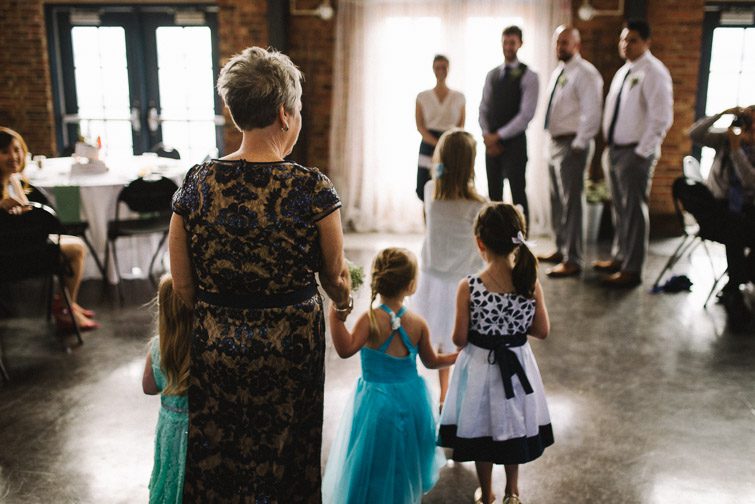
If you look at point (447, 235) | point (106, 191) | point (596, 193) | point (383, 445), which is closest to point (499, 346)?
point (383, 445)

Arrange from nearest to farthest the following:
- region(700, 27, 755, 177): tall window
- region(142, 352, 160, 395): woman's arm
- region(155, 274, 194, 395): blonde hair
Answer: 1. region(155, 274, 194, 395): blonde hair
2. region(142, 352, 160, 395): woman's arm
3. region(700, 27, 755, 177): tall window

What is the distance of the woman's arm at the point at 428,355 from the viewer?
2688 mm

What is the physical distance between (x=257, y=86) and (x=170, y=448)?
1197mm

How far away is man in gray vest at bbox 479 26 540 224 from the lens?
6320 mm

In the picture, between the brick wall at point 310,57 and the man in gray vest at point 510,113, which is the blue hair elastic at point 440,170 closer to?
the man in gray vest at point 510,113

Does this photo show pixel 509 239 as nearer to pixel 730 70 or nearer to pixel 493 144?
pixel 493 144

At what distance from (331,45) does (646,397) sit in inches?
216

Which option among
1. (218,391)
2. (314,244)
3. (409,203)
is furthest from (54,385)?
(409,203)

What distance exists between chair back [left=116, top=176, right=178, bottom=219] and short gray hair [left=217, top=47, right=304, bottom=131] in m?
3.82

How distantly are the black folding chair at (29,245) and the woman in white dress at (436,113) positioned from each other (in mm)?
3050

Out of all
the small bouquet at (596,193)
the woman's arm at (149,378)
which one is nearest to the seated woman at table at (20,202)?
the woman's arm at (149,378)

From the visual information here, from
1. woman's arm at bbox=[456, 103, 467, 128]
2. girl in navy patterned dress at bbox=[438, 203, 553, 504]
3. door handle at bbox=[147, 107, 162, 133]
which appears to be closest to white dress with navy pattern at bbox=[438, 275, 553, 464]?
girl in navy patterned dress at bbox=[438, 203, 553, 504]

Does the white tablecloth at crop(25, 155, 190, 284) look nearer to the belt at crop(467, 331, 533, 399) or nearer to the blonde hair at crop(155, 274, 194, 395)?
the blonde hair at crop(155, 274, 194, 395)

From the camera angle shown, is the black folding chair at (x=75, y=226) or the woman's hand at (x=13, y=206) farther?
the black folding chair at (x=75, y=226)
